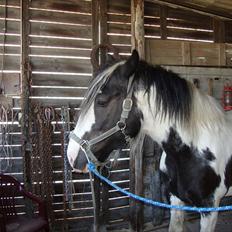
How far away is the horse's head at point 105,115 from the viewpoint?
181 cm

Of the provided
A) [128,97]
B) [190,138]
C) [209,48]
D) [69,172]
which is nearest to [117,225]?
[69,172]

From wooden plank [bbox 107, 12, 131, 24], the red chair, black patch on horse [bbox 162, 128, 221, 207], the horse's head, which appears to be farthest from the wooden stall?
the horse's head

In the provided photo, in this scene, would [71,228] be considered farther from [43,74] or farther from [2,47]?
[2,47]

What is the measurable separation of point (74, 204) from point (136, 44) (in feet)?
6.80

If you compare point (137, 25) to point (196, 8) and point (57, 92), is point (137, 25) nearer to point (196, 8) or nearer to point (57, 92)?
point (196, 8)

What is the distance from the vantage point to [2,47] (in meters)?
3.08

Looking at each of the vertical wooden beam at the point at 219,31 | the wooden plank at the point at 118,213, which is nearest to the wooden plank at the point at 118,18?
the vertical wooden beam at the point at 219,31

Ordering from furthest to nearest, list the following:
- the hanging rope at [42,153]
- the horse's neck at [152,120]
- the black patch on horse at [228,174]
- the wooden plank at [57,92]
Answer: the wooden plank at [57,92] < the hanging rope at [42,153] < the black patch on horse at [228,174] < the horse's neck at [152,120]

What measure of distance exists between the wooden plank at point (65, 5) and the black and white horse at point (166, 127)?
69.6 inches

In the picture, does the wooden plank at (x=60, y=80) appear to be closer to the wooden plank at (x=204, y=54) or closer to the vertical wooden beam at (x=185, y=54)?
the vertical wooden beam at (x=185, y=54)

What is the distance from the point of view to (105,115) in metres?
1.83

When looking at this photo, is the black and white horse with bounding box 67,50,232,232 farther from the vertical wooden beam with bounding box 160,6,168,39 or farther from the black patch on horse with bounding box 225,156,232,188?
the vertical wooden beam with bounding box 160,6,168,39

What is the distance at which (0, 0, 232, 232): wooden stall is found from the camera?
10.2 feet

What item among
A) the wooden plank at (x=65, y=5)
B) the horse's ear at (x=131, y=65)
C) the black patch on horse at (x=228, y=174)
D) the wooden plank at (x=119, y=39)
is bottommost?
the black patch on horse at (x=228, y=174)
